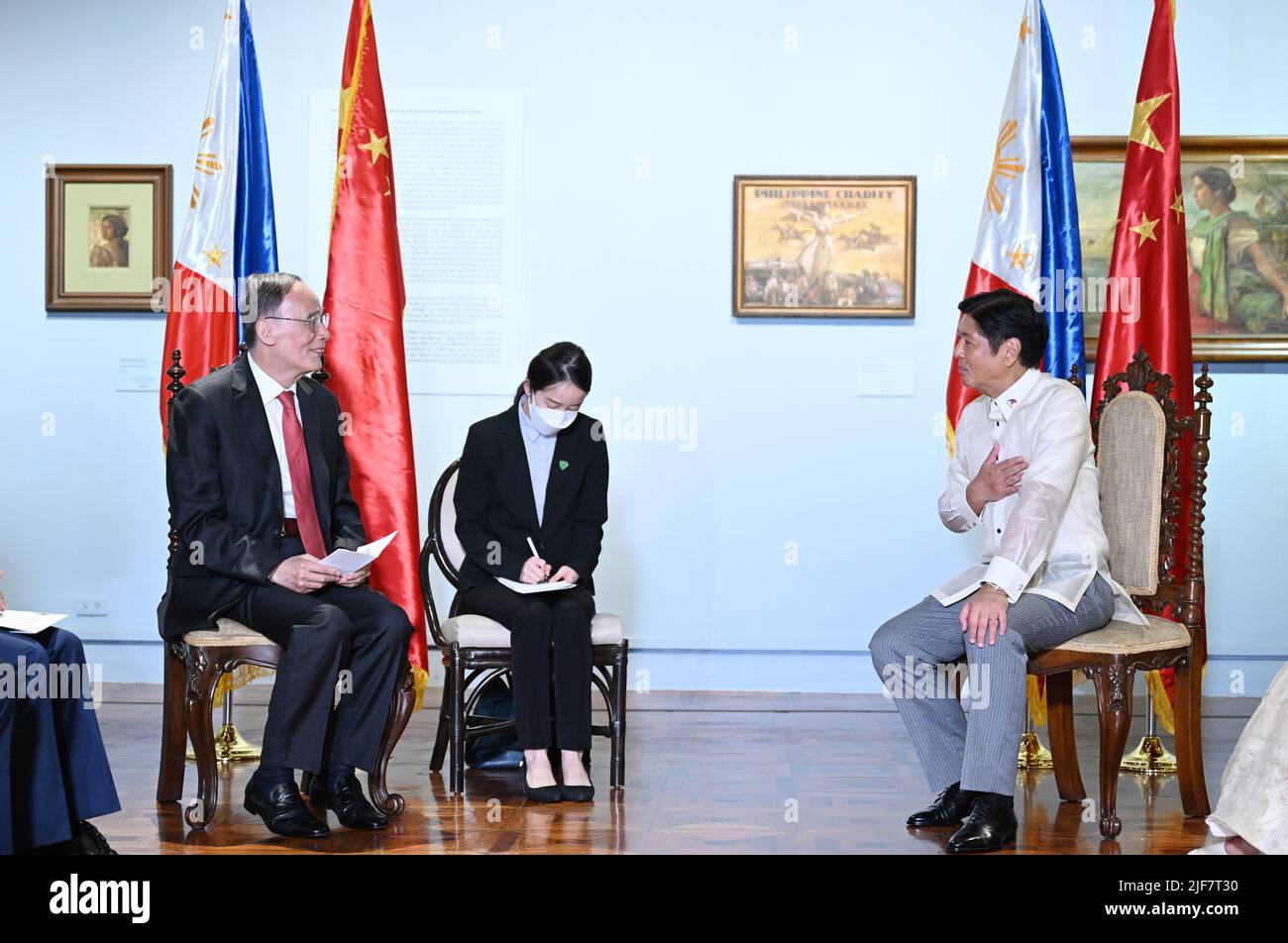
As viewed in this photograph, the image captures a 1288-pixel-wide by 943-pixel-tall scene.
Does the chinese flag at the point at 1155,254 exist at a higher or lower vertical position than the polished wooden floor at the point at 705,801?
higher

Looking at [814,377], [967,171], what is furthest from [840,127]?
[814,377]

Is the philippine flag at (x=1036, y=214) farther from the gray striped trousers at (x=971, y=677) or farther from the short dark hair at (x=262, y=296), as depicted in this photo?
the short dark hair at (x=262, y=296)

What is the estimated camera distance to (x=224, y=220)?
4.55 m

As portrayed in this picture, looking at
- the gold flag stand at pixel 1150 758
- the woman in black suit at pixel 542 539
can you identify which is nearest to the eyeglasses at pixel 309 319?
the woman in black suit at pixel 542 539

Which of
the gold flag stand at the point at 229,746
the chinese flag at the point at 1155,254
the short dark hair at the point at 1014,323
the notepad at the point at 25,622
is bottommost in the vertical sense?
the gold flag stand at the point at 229,746

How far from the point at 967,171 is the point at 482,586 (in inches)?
118

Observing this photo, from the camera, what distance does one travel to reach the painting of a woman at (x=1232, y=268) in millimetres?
5621

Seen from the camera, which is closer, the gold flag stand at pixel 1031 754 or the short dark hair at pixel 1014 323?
the short dark hair at pixel 1014 323

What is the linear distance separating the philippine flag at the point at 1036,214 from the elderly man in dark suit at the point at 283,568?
89.3 inches

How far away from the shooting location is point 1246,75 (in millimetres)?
5668

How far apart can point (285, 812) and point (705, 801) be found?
119cm

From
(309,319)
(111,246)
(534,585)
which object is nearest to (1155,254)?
(534,585)

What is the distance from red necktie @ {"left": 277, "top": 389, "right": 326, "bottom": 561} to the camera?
3734 mm

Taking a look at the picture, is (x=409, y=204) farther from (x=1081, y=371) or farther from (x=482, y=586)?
(x=1081, y=371)
